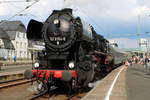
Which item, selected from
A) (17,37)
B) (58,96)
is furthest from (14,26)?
(58,96)

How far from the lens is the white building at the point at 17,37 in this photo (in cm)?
6475

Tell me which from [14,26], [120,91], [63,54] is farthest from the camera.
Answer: [14,26]

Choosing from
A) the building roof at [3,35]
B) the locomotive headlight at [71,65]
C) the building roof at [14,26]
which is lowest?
the locomotive headlight at [71,65]

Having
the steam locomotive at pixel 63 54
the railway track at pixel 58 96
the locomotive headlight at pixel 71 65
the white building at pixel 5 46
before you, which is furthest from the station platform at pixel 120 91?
the white building at pixel 5 46

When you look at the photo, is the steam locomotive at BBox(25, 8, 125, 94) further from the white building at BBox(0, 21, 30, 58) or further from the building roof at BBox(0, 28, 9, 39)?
the white building at BBox(0, 21, 30, 58)

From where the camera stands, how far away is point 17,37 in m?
65.9

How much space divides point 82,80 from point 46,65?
1.77m

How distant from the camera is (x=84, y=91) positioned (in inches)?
465

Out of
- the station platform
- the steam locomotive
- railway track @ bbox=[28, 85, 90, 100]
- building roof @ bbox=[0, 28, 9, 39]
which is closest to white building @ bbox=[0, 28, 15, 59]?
building roof @ bbox=[0, 28, 9, 39]

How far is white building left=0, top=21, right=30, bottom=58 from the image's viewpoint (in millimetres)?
64750

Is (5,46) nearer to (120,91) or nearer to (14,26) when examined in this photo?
(14,26)

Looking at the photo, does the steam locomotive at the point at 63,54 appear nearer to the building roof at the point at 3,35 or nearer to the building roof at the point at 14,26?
the building roof at the point at 3,35

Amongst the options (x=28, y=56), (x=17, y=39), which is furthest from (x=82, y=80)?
(x=28, y=56)

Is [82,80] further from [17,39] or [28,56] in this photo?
[28,56]
